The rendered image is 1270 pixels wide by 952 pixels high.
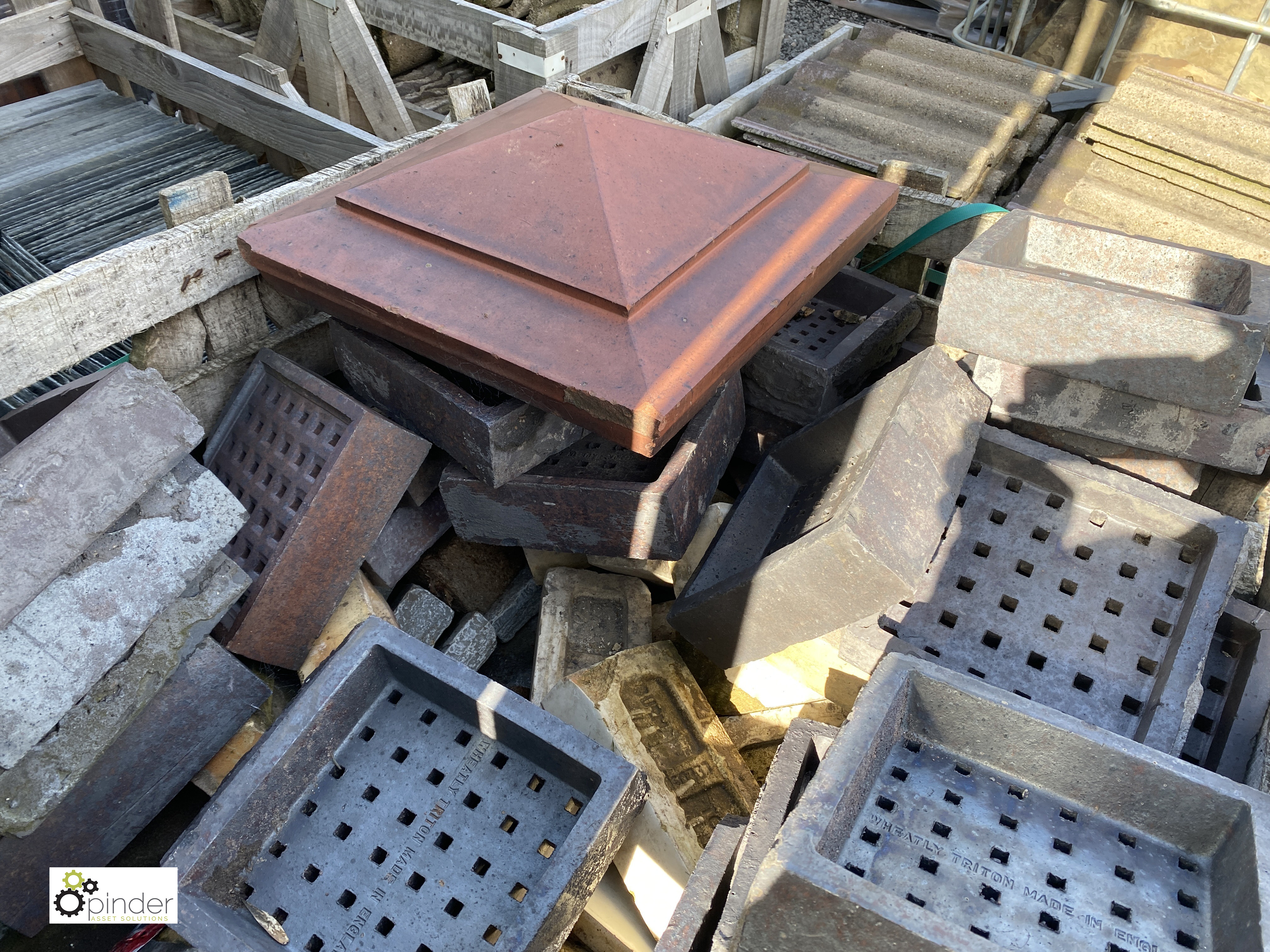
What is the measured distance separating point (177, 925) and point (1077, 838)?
2.07 metres

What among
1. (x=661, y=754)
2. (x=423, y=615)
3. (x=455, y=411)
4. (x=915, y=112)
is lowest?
(x=423, y=615)

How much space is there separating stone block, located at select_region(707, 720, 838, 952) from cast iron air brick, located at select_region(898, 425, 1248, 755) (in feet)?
1.76

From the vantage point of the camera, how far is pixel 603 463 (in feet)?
10.2

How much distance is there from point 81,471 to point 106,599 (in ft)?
1.15

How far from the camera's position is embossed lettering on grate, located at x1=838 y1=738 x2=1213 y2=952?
1782 millimetres

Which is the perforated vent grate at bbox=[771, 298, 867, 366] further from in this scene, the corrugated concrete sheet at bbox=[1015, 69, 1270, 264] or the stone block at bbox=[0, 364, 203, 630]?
the stone block at bbox=[0, 364, 203, 630]

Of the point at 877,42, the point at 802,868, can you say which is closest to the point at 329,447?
the point at 802,868

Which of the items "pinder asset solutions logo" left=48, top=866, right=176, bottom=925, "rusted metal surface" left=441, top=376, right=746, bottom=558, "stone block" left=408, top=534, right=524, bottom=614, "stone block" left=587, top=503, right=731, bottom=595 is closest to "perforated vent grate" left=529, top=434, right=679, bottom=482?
"rusted metal surface" left=441, top=376, right=746, bottom=558

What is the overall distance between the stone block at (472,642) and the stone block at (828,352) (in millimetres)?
1407

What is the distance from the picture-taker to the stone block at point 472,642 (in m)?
3.17

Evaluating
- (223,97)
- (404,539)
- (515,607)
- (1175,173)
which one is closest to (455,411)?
(404,539)

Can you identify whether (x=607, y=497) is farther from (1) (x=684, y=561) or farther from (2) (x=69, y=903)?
(2) (x=69, y=903)

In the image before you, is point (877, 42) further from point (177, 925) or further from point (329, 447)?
point (177, 925)

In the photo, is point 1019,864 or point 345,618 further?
point 345,618
